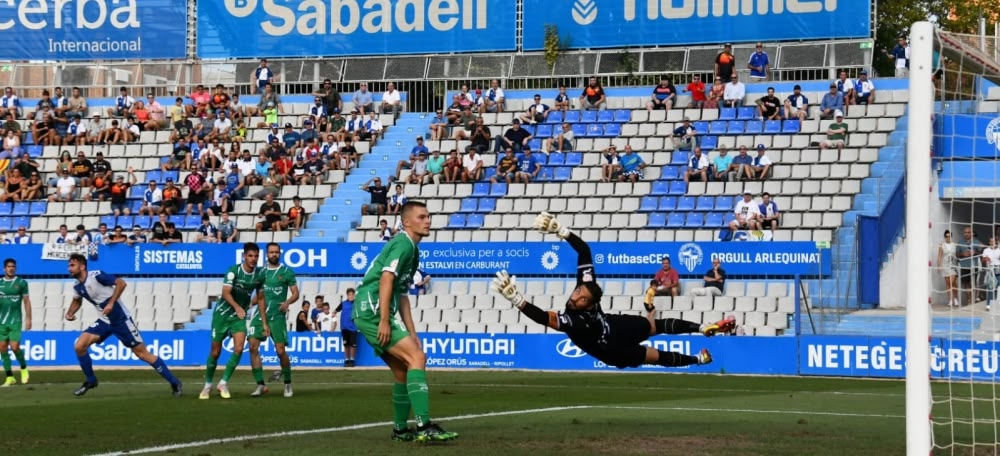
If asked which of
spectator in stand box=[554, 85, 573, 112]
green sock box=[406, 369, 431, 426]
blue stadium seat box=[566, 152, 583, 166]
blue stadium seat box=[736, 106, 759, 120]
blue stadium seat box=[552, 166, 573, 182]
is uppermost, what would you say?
spectator in stand box=[554, 85, 573, 112]

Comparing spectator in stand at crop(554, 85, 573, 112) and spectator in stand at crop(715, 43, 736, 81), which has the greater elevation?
spectator in stand at crop(715, 43, 736, 81)

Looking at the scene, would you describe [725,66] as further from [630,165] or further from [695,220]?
[695,220]

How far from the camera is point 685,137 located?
112 feet

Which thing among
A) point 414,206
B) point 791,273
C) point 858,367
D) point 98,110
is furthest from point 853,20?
point 414,206

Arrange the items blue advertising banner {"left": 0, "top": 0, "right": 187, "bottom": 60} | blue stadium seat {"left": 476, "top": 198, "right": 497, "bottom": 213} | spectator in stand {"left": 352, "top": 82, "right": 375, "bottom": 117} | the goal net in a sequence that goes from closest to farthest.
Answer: the goal net < blue stadium seat {"left": 476, "top": 198, "right": 497, "bottom": 213} < spectator in stand {"left": 352, "top": 82, "right": 375, "bottom": 117} < blue advertising banner {"left": 0, "top": 0, "right": 187, "bottom": 60}

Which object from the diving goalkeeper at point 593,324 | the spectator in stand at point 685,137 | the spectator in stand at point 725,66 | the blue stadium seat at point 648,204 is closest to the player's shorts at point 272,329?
the diving goalkeeper at point 593,324

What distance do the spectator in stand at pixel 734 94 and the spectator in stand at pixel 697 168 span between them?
2.82m

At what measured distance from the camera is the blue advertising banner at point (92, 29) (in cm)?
4212

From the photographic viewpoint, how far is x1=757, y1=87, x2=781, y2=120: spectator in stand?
34.0 m

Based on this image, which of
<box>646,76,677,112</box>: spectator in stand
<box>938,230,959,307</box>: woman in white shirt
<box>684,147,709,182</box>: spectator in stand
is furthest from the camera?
<box>646,76,677,112</box>: spectator in stand

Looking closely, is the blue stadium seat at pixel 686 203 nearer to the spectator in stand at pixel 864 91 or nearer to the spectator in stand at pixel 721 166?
the spectator in stand at pixel 721 166

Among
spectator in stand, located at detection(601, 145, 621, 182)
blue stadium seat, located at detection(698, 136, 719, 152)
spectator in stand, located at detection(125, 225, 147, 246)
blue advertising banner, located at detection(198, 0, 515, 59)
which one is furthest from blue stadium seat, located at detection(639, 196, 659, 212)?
spectator in stand, located at detection(125, 225, 147, 246)

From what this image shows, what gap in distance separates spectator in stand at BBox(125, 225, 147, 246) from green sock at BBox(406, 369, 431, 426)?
76.6 ft

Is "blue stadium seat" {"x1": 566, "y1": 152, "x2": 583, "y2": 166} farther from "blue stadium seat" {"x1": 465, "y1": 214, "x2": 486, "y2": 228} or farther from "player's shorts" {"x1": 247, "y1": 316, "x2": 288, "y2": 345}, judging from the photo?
"player's shorts" {"x1": 247, "y1": 316, "x2": 288, "y2": 345}
